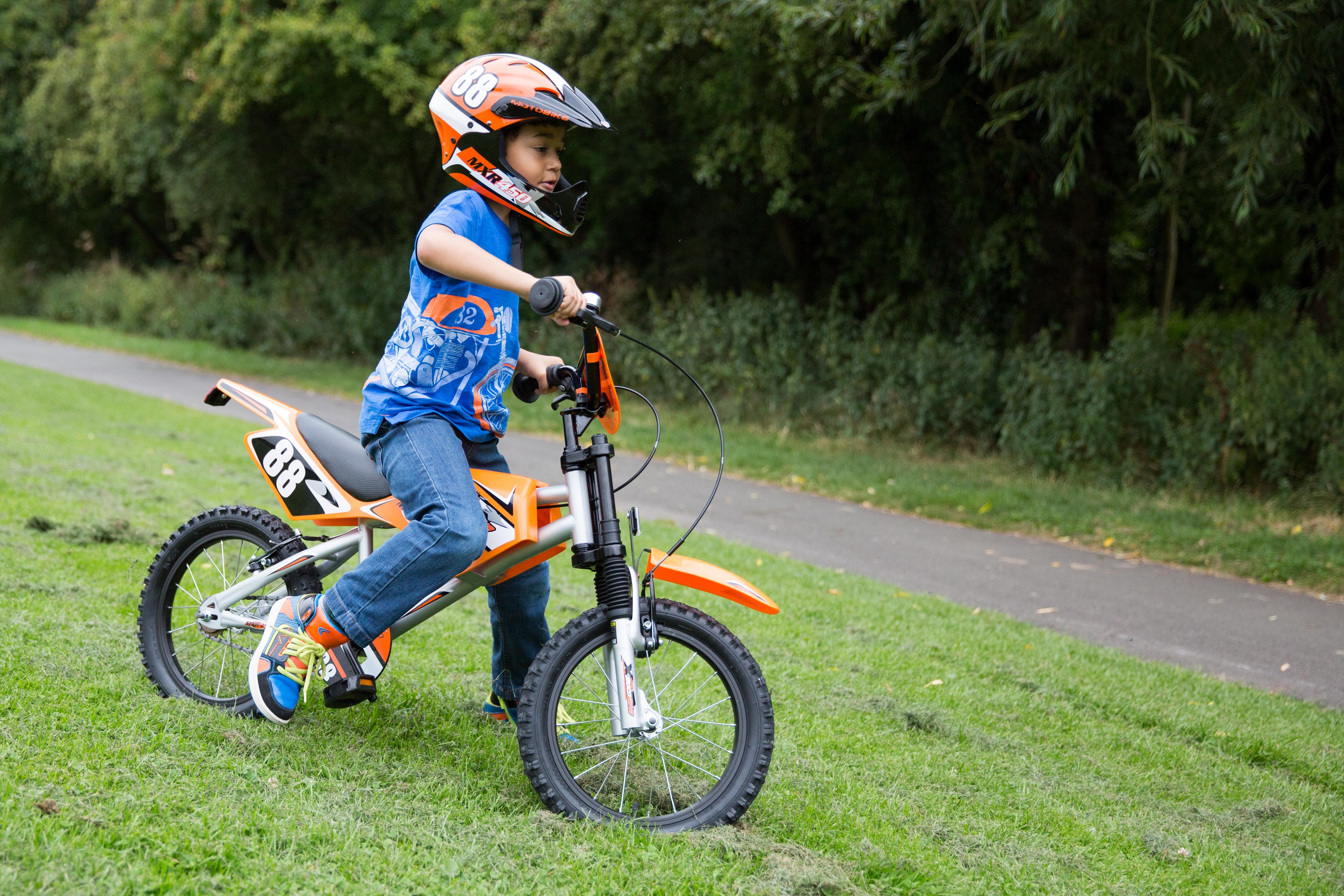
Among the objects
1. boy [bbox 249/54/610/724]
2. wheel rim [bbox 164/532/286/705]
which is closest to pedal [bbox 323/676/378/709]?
boy [bbox 249/54/610/724]

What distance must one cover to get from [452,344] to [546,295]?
539mm

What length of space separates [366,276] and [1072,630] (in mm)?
17039

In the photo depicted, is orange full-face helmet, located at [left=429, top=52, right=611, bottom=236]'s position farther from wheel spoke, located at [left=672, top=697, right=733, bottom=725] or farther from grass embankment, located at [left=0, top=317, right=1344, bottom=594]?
grass embankment, located at [left=0, top=317, right=1344, bottom=594]

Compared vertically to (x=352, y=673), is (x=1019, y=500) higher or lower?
lower

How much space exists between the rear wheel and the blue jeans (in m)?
0.52

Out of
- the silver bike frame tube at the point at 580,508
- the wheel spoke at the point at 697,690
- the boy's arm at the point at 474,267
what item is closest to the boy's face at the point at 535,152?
the boy's arm at the point at 474,267

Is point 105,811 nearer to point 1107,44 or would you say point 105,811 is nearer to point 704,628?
point 704,628

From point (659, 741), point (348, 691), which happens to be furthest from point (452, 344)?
point (659, 741)

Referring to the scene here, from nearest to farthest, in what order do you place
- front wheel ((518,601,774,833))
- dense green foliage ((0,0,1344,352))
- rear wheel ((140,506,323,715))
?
front wheel ((518,601,774,833)) < rear wheel ((140,506,323,715)) < dense green foliage ((0,0,1344,352))

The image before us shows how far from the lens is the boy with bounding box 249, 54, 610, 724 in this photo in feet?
10.8

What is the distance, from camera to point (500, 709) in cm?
404

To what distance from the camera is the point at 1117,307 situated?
1677 cm

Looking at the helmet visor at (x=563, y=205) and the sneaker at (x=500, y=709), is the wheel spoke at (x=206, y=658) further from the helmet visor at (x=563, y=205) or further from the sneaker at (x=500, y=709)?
the helmet visor at (x=563, y=205)

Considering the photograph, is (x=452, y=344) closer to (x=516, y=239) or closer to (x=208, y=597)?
(x=516, y=239)
